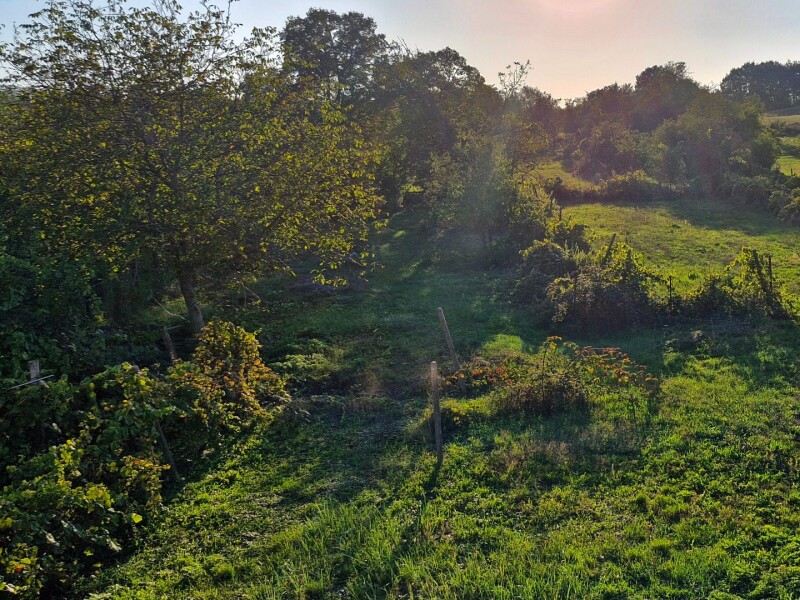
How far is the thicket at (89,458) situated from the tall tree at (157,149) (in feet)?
14.0

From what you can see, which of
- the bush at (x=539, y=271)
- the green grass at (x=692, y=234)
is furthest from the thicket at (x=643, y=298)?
the green grass at (x=692, y=234)

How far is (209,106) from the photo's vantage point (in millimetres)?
12531

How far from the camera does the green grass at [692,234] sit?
58.8 feet

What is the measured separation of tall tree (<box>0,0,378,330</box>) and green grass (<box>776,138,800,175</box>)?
32103mm

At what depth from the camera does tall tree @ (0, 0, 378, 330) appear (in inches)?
452

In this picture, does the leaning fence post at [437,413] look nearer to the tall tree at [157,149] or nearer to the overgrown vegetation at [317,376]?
the overgrown vegetation at [317,376]

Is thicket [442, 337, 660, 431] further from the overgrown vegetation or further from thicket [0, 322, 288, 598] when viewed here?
thicket [0, 322, 288, 598]

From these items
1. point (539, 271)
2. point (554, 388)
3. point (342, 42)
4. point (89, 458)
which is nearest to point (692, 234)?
point (539, 271)

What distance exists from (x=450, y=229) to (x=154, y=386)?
69.2 feet

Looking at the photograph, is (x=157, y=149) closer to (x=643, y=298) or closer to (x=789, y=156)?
(x=643, y=298)

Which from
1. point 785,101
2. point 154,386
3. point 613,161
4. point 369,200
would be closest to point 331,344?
point 369,200

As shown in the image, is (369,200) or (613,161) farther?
(613,161)

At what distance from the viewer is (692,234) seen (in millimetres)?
23109

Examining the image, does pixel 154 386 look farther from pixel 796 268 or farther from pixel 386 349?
pixel 796 268
